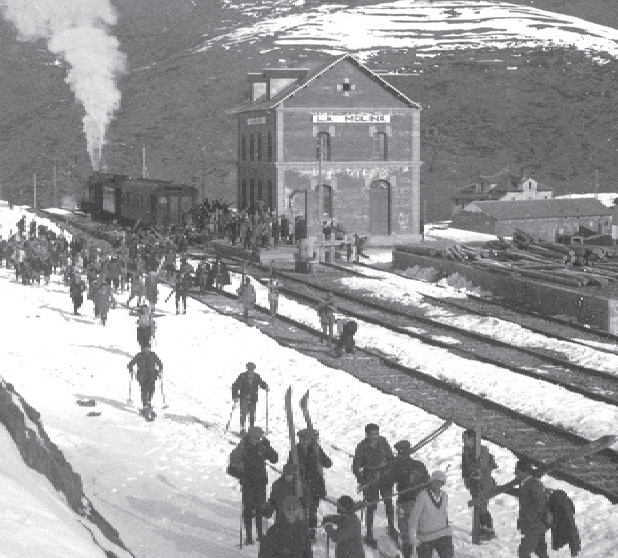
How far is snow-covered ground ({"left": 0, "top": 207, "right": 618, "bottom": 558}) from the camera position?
13711mm

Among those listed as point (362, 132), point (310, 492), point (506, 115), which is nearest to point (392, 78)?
point (506, 115)

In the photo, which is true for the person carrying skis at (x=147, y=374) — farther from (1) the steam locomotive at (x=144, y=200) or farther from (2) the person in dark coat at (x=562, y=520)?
(1) the steam locomotive at (x=144, y=200)

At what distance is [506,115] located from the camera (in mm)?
125500

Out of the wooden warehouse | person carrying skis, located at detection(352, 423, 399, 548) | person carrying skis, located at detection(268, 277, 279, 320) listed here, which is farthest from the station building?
person carrying skis, located at detection(352, 423, 399, 548)

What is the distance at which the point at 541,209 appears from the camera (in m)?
67.3

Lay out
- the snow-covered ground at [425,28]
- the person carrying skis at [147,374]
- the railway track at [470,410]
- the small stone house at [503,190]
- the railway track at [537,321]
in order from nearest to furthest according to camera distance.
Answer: the railway track at [470,410]
the person carrying skis at [147,374]
the railway track at [537,321]
the small stone house at [503,190]
the snow-covered ground at [425,28]

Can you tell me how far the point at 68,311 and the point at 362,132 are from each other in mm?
25563

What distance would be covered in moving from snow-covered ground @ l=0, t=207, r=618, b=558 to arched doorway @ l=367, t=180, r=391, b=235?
23.2 metres

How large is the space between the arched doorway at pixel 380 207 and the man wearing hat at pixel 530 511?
42.2 metres

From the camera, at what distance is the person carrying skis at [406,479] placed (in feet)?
39.1

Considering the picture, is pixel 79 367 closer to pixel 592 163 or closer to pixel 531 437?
pixel 531 437

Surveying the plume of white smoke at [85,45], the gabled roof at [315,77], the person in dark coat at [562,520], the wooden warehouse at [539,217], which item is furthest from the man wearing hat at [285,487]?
the plume of white smoke at [85,45]

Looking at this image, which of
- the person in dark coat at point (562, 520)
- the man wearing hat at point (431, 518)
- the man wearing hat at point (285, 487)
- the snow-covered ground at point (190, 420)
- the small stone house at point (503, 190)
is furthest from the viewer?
the small stone house at point (503, 190)

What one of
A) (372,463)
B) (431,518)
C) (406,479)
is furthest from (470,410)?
(431,518)
